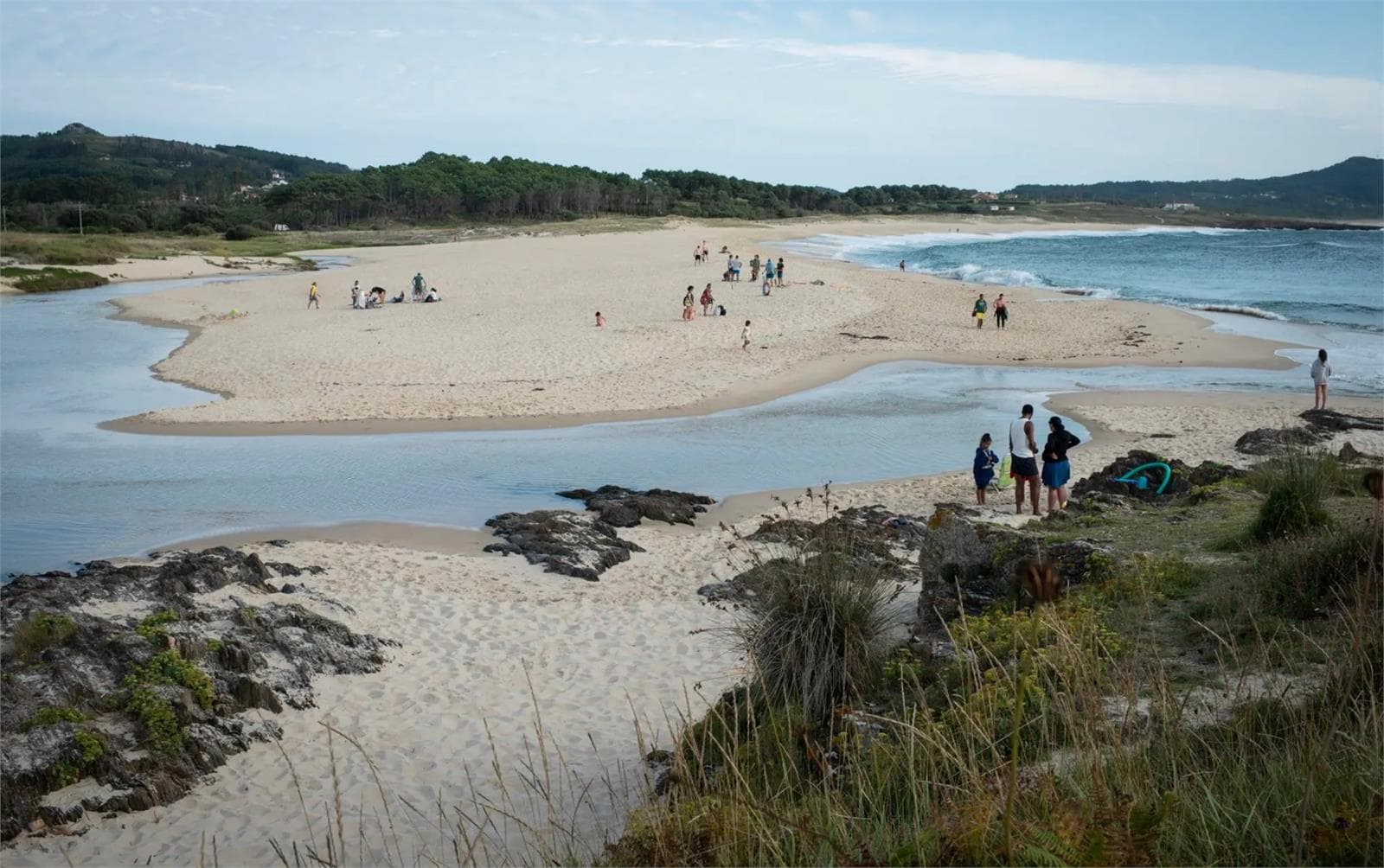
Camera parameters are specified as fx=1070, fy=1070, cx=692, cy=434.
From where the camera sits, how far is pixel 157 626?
749cm

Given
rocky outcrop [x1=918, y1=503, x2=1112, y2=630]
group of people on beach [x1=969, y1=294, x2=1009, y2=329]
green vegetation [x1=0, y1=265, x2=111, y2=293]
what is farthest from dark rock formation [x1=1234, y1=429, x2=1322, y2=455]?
green vegetation [x1=0, y1=265, x2=111, y2=293]

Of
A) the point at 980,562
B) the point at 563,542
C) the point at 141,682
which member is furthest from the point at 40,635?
the point at 980,562

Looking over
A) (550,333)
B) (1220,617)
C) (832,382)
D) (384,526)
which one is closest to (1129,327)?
(832,382)

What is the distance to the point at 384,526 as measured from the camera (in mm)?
12734

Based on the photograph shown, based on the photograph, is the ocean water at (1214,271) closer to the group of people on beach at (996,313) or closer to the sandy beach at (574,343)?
the sandy beach at (574,343)

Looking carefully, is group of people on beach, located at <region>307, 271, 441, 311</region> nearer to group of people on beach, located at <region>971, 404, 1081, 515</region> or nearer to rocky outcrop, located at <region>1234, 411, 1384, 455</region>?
group of people on beach, located at <region>971, 404, 1081, 515</region>

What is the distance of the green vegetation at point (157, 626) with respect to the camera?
732cm

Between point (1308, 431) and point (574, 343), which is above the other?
point (574, 343)

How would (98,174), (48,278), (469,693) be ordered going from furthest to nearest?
(98,174) < (48,278) < (469,693)

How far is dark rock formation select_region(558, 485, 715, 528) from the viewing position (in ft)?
41.3

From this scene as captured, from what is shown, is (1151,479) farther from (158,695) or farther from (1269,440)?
(158,695)

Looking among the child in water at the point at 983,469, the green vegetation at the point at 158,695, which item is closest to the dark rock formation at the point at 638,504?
the child in water at the point at 983,469

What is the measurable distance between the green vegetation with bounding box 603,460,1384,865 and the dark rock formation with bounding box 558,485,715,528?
6.49 metres

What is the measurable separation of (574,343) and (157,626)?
783 inches
